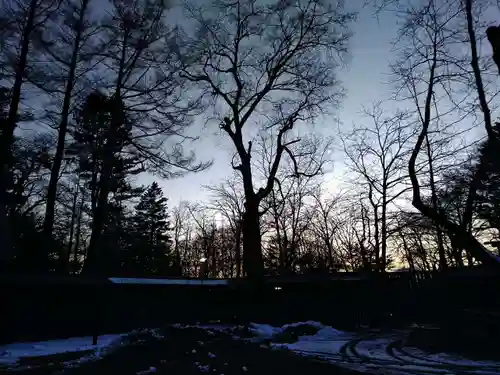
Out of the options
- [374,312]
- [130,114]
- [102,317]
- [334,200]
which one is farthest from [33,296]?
[334,200]

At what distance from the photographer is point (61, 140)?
58.1 ft

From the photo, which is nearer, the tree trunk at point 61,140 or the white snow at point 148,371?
the white snow at point 148,371

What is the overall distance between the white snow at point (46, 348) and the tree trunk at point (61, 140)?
15.0 feet

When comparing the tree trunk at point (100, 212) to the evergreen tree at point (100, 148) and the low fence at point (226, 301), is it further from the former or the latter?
the low fence at point (226, 301)

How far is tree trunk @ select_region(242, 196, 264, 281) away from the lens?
66.2ft

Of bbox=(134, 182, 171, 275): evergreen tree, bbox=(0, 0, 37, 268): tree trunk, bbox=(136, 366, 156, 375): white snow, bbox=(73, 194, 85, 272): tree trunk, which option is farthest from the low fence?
bbox=(134, 182, 171, 275): evergreen tree

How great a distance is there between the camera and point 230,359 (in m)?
10.1

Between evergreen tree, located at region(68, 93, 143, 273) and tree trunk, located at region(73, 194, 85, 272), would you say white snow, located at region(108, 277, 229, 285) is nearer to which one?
evergreen tree, located at region(68, 93, 143, 273)

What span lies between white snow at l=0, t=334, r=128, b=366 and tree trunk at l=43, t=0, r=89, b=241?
15.0 feet

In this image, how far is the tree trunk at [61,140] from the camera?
17.3 meters

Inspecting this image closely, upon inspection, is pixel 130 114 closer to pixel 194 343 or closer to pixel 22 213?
pixel 22 213

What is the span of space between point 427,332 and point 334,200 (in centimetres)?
2235

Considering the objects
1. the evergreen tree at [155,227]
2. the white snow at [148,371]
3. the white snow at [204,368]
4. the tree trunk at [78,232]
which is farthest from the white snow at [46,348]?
the evergreen tree at [155,227]

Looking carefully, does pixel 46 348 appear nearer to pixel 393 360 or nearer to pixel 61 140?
A: pixel 61 140
